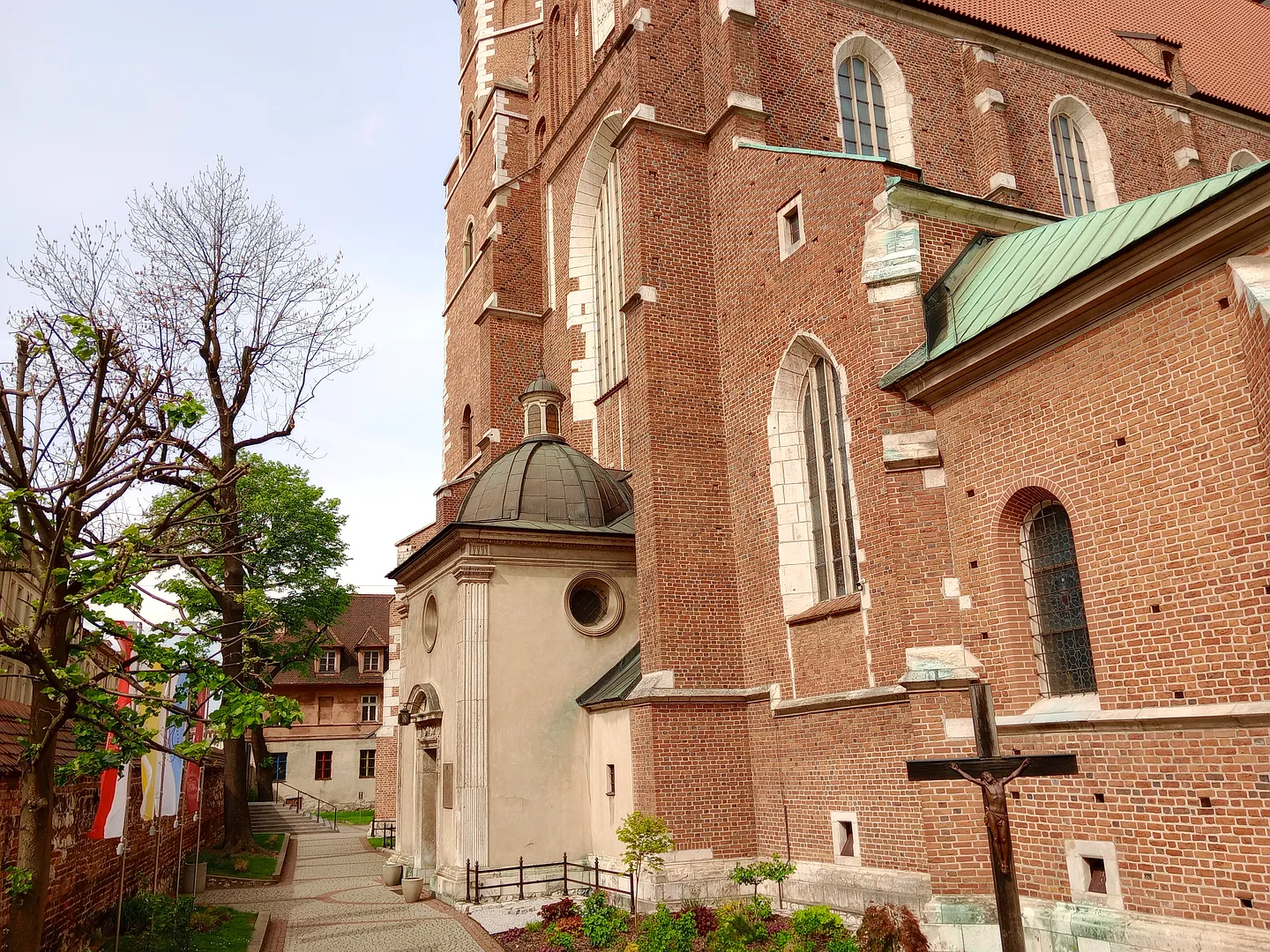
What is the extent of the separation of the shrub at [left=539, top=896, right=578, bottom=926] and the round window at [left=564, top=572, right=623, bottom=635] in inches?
184

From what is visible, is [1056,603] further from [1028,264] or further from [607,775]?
[607,775]

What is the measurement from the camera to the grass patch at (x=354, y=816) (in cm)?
3694

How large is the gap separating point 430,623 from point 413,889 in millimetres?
4464

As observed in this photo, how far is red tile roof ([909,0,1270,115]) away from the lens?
69.6 ft

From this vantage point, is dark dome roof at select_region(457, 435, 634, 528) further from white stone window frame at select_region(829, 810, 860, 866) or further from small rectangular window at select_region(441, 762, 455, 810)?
white stone window frame at select_region(829, 810, 860, 866)

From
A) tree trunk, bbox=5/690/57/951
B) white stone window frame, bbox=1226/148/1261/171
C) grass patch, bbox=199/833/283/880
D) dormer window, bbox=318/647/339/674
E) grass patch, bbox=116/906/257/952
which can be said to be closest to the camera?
tree trunk, bbox=5/690/57/951

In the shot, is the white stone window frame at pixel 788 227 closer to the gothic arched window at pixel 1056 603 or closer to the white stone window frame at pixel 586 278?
the gothic arched window at pixel 1056 603

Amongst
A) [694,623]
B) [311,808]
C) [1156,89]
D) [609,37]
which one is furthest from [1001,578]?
[311,808]

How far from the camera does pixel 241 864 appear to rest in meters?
19.8

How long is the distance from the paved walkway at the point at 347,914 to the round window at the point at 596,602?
4.89 meters

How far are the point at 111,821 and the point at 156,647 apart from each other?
2951 mm

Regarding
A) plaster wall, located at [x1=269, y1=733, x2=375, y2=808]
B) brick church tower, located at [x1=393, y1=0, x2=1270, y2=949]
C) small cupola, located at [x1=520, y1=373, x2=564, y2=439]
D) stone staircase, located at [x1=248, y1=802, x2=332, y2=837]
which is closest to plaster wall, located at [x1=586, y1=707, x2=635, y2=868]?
brick church tower, located at [x1=393, y1=0, x2=1270, y2=949]

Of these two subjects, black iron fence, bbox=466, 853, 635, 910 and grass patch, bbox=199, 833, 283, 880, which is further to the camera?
grass patch, bbox=199, 833, 283, 880

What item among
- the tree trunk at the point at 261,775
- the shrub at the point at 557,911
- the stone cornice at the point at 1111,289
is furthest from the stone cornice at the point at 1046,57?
the tree trunk at the point at 261,775
